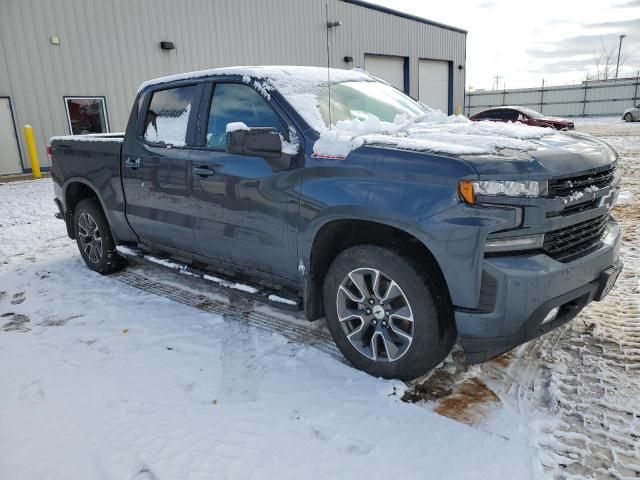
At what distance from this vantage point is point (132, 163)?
4309mm

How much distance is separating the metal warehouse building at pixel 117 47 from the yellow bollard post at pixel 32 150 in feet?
1.26

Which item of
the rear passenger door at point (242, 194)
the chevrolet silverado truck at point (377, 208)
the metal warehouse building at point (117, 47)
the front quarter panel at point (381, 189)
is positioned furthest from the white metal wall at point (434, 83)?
the front quarter panel at point (381, 189)

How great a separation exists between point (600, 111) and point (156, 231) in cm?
4184

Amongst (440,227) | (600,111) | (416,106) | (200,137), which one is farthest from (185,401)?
(600,111)

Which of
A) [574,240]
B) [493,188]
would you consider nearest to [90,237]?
[493,188]

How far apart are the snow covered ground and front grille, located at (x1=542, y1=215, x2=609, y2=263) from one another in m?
0.79

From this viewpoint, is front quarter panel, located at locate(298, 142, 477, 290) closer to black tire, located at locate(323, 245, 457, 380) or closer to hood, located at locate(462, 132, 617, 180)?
hood, located at locate(462, 132, 617, 180)

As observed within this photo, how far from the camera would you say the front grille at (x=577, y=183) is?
250 cm

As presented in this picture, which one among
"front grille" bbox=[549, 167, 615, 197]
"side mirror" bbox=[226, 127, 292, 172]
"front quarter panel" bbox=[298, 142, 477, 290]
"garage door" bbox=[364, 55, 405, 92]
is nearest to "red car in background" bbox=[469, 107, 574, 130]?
"garage door" bbox=[364, 55, 405, 92]

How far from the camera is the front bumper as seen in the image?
2.38 meters

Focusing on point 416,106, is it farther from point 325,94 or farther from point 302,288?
point 302,288

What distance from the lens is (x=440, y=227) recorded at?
247cm

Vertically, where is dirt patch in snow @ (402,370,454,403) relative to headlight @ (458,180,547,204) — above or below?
below

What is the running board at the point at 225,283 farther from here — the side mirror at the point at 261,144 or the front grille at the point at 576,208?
the front grille at the point at 576,208
